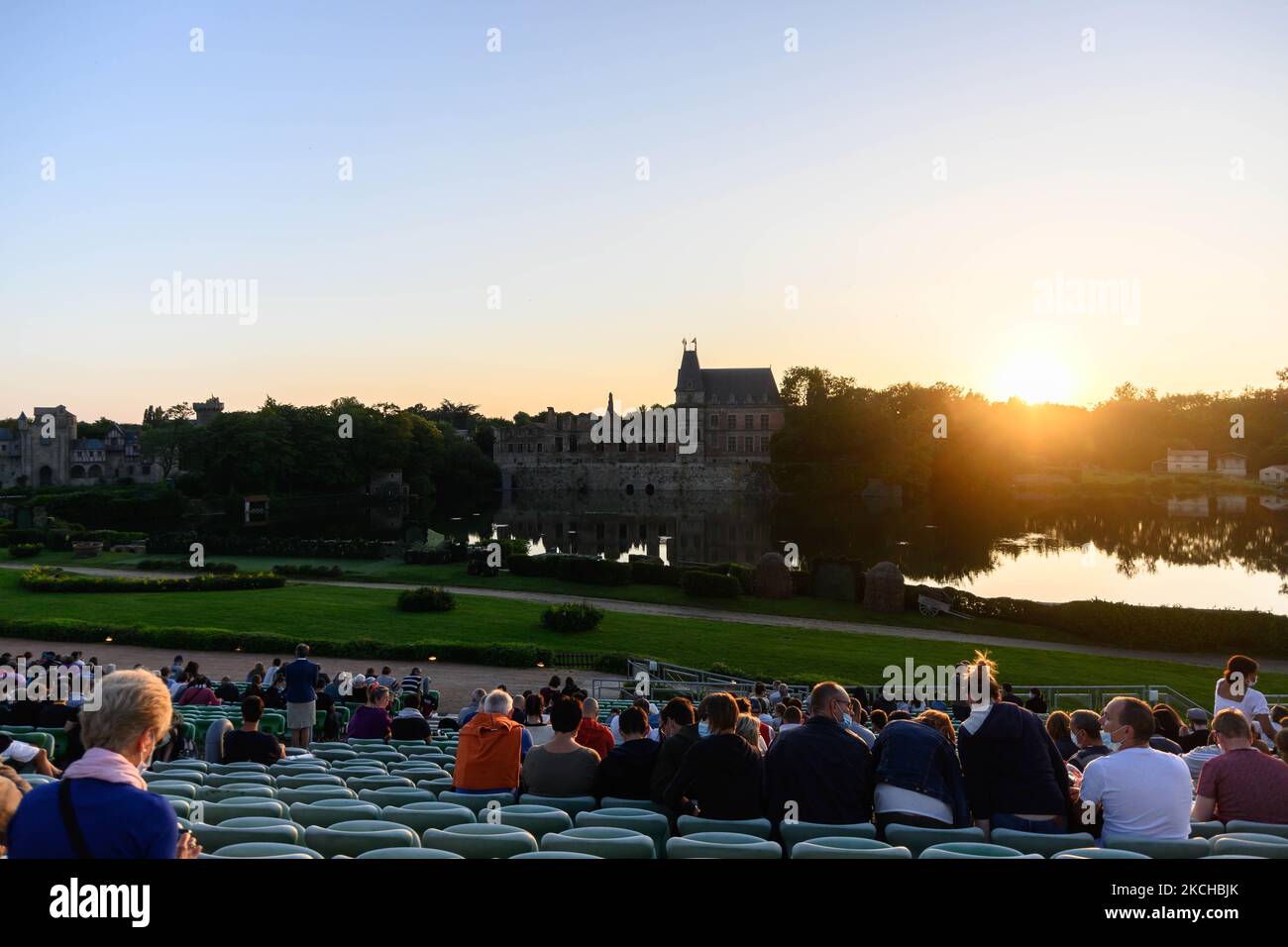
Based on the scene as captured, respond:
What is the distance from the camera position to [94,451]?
9575cm

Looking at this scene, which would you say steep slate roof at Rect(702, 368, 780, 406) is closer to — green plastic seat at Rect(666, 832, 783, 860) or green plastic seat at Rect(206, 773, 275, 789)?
green plastic seat at Rect(206, 773, 275, 789)

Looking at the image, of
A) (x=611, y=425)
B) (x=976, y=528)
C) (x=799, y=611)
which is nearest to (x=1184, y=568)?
(x=976, y=528)

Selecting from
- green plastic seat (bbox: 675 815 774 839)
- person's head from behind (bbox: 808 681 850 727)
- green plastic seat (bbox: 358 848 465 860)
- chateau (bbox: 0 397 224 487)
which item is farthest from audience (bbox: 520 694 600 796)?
chateau (bbox: 0 397 224 487)

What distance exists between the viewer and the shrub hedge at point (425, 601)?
1045 inches

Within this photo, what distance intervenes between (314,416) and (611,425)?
98.6ft

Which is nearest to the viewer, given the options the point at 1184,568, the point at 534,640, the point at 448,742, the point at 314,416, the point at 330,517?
the point at 448,742

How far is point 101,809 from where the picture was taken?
2715 millimetres

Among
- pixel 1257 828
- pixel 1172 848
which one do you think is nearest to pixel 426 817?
pixel 1172 848

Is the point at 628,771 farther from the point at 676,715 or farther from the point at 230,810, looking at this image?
the point at 230,810

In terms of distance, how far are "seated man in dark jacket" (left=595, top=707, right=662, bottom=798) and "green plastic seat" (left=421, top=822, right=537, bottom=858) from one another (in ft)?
6.88

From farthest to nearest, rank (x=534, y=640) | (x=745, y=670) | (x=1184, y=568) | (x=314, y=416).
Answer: (x=314, y=416)
(x=1184, y=568)
(x=534, y=640)
(x=745, y=670)

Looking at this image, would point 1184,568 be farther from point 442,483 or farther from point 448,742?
point 442,483

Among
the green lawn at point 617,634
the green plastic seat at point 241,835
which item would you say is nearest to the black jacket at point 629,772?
the green plastic seat at point 241,835

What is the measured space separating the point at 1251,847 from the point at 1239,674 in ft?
19.2
